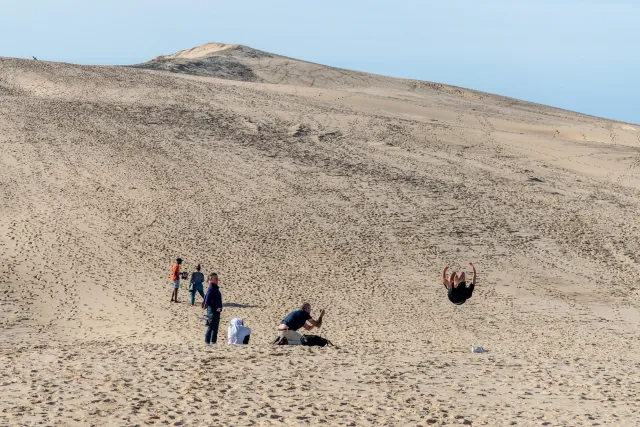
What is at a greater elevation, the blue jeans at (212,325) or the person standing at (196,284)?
the person standing at (196,284)

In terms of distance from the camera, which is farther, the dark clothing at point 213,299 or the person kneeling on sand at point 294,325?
the dark clothing at point 213,299

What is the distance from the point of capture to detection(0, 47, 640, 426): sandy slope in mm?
10766

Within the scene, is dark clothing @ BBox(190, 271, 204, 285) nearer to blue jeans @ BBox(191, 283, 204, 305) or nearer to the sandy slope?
blue jeans @ BBox(191, 283, 204, 305)

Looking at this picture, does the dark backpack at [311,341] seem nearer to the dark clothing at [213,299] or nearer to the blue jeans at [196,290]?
the dark clothing at [213,299]

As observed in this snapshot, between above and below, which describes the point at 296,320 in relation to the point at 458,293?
below

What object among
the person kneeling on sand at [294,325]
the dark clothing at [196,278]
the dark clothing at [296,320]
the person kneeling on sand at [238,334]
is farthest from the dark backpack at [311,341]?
the dark clothing at [196,278]

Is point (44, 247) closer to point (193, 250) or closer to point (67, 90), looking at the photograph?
point (193, 250)

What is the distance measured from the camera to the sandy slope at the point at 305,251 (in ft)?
35.3

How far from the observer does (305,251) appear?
957 inches

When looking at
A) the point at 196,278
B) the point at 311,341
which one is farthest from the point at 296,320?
the point at 196,278

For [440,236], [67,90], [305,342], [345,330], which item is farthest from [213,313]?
[67,90]

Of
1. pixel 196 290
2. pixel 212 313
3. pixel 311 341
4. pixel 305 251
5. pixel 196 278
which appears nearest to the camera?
pixel 311 341

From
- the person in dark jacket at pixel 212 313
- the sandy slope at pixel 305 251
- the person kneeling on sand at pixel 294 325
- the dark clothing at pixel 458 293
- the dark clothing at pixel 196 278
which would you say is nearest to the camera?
the sandy slope at pixel 305 251

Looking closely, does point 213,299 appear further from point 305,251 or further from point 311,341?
point 305,251
